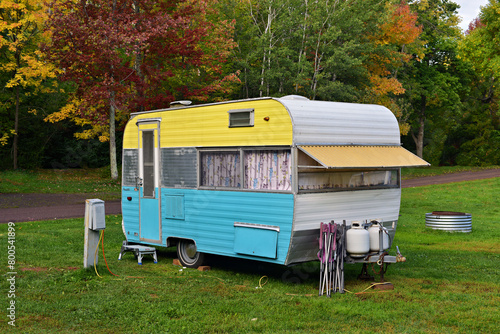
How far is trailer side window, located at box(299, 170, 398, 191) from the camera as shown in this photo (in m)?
9.02

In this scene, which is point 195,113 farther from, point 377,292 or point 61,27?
point 61,27

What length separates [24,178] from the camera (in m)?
27.5

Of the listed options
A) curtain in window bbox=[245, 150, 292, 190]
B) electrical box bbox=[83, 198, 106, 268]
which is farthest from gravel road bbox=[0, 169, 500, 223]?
curtain in window bbox=[245, 150, 292, 190]

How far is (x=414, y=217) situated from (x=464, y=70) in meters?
27.7

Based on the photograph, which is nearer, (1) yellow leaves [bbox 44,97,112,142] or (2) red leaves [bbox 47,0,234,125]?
(2) red leaves [bbox 47,0,234,125]

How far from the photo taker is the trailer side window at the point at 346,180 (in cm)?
902

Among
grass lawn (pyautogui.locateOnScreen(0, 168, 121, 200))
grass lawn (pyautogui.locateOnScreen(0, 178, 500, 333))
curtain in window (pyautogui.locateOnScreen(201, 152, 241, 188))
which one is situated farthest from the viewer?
grass lawn (pyautogui.locateOnScreen(0, 168, 121, 200))

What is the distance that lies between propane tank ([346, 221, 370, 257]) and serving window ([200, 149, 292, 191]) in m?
1.17

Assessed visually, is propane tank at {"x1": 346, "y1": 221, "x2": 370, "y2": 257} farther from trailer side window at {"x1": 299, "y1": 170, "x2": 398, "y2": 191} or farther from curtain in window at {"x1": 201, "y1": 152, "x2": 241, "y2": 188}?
curtain in window at {"x1": 201, "y1": 152, "x2": 241, "y2": 188}

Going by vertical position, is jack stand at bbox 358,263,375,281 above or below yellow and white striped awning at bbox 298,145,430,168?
below

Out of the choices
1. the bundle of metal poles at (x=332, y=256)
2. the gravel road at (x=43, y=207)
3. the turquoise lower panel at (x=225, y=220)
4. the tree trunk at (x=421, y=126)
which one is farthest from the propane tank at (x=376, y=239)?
the tree trunk at (x=421, y=126)

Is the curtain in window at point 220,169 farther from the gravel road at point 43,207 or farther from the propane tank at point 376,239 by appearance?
the gravel road at point 43,207

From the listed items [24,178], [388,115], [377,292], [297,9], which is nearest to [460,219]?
[388,115]

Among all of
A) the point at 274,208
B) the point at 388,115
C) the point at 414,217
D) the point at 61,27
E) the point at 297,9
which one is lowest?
the point at 414,217
